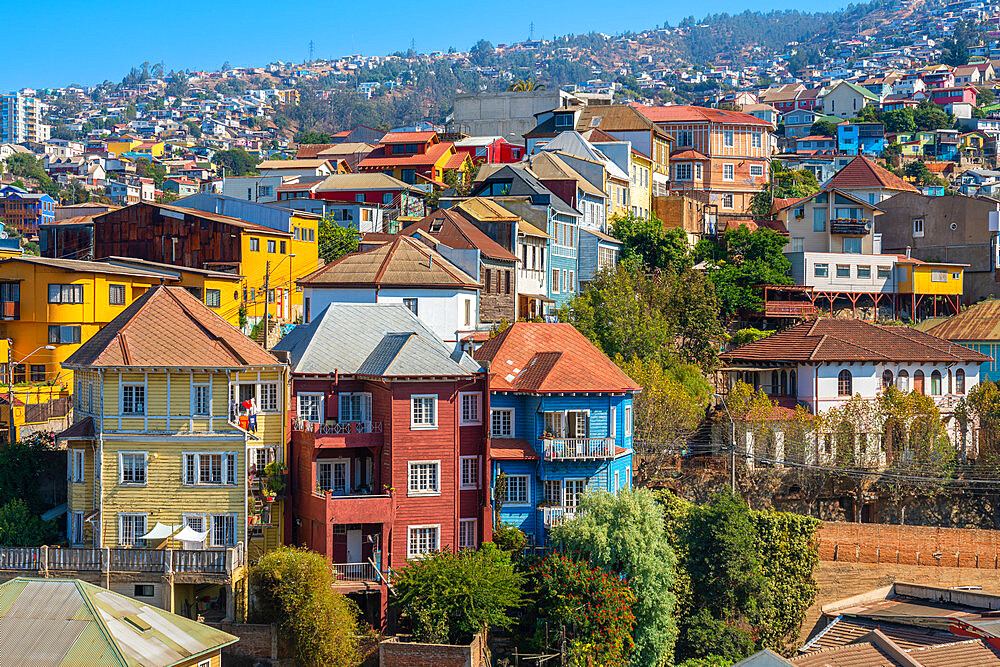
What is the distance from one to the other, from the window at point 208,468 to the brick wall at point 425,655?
752 cm

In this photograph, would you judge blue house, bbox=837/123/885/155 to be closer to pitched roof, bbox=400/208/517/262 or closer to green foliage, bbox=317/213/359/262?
green foliage, bbox=317/213/359/262

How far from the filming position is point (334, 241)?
73.8m

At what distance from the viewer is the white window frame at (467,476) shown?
44.2 m

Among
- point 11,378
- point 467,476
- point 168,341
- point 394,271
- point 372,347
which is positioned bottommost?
point 467,476

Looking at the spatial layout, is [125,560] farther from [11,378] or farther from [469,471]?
[11,378]

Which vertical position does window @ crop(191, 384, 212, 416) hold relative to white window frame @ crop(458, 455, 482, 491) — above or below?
above

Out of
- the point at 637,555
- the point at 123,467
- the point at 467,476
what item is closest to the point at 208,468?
the point at 123,467

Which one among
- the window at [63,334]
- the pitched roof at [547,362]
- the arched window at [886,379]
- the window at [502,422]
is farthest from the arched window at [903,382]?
the window at [63,334]

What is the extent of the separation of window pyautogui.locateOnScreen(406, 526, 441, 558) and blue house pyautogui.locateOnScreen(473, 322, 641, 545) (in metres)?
3.06

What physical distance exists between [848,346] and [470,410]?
79.6 feet

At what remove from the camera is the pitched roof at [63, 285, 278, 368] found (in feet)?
137

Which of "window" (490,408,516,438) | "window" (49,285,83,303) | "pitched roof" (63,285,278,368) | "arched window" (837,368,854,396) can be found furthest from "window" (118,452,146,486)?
"arched window" (837,368,854,396)

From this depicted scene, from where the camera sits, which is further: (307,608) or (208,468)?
(208,468)

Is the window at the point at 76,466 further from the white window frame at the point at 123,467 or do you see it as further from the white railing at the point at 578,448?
the white railing at the point at 578,448
